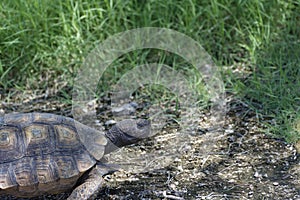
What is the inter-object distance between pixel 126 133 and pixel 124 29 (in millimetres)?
1581

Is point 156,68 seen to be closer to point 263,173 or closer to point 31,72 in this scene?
Result: point 31,72

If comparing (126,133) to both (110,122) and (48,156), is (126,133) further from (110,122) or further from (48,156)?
(110,122)

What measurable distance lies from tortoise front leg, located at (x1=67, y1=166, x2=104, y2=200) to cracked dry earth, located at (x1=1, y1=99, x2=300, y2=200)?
158 millimetres

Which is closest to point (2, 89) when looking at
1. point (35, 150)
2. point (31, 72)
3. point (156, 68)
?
point (31, 72)

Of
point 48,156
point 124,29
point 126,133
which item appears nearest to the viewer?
point 48,156

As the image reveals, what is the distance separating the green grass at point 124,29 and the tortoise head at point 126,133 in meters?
1.23

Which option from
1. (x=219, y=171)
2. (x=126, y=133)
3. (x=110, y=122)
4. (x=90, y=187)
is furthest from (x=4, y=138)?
(x=219, y=171)

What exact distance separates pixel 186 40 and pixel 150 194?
184 cm

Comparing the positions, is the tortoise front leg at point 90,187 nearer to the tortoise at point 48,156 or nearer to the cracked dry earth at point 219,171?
the tortoise at point 48,156

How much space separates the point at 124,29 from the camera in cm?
503

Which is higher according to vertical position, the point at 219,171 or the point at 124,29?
the point at 124,29

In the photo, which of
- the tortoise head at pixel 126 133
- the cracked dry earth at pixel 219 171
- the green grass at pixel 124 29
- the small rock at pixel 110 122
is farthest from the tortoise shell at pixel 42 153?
the green grass at pixel 124 29

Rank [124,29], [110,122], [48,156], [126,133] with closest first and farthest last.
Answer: [48,156]
[126,133]
[110,122]
[124,29]

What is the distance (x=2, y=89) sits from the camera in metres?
4.95
